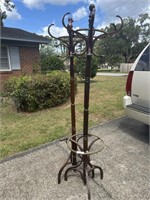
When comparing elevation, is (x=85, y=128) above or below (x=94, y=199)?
above

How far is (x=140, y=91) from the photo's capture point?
3.09 meters

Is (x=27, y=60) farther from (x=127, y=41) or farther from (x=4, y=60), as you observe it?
(x=127, y=41)

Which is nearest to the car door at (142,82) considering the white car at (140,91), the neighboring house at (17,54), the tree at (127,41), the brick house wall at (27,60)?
the white car at (140,91)

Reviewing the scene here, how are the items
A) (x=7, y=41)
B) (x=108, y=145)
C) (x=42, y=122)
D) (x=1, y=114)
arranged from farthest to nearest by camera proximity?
(x=7, y=41)
(x=1, y=114)
(x=42, y=122)
(x=108, y=145)

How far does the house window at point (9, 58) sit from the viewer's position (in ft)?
30.7

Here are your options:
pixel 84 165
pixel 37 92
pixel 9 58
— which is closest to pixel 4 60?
pixel 9 58

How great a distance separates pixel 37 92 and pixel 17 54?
534 cm

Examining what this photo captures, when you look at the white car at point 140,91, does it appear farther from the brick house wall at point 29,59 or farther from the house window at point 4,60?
the house window at point 4,60

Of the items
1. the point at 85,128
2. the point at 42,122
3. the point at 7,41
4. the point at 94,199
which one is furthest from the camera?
the point at 7,41

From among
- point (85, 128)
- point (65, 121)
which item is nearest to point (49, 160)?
point (85, 128)

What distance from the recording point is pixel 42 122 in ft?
14.6

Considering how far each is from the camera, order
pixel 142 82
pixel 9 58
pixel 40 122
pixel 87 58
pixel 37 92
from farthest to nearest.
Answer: pixel 9 58 < pixel 37 92 < pixel 40 122 < pixel 142 82 < pixel 87 58

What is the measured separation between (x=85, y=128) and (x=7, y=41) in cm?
844

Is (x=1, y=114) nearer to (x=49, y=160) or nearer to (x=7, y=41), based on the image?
(x=49, y=160)
